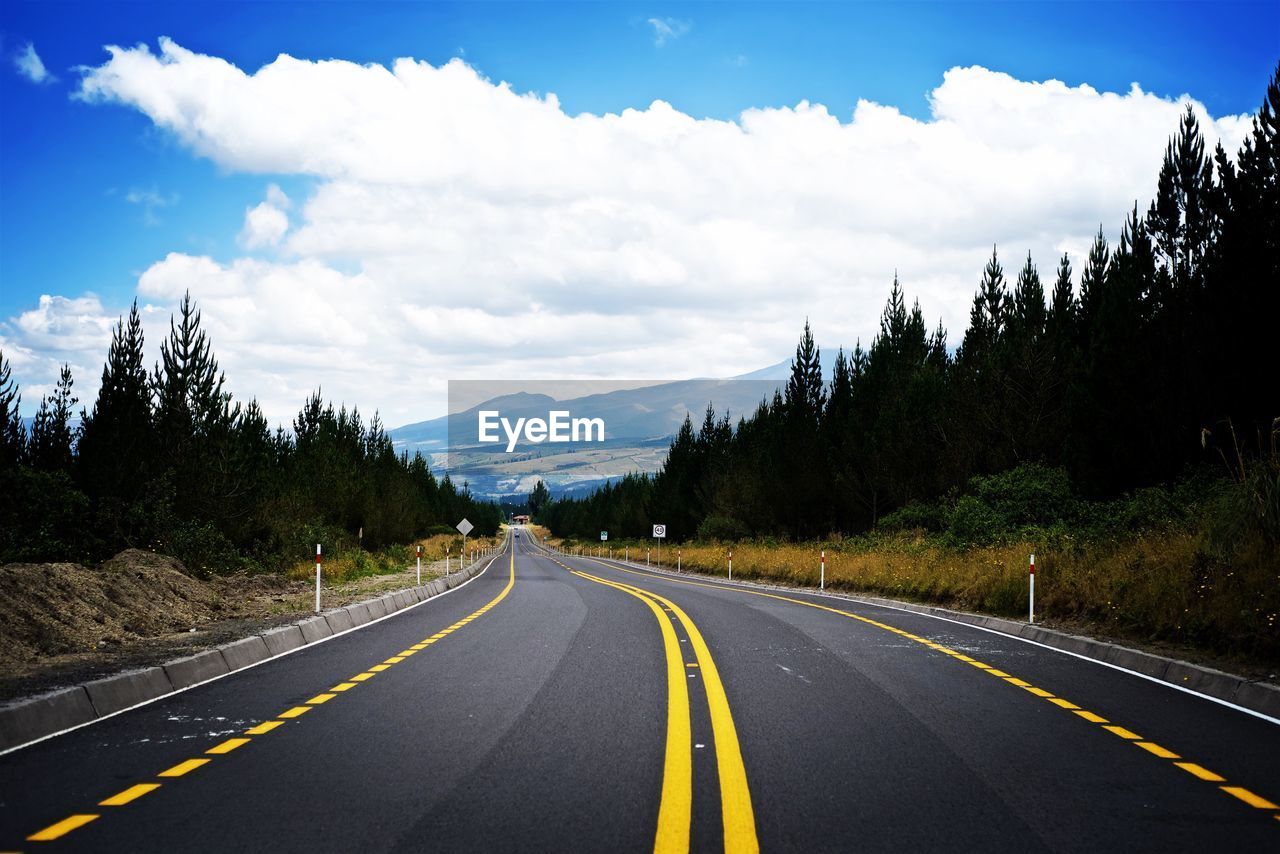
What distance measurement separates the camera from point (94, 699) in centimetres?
828

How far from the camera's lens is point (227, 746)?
22.6 ft

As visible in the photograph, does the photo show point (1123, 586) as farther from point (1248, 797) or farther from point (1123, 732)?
point (1248, 797)

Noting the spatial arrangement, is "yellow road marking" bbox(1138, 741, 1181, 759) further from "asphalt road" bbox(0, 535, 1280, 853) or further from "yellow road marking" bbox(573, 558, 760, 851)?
"yellow road marking" bbox(573, 558, 760, 851)

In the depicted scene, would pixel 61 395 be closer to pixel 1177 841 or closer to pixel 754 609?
pixel 754 609

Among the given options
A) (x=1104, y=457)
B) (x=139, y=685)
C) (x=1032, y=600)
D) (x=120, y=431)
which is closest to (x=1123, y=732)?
(x=139, y=685)

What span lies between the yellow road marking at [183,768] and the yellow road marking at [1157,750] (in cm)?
658

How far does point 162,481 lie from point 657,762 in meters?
26.2

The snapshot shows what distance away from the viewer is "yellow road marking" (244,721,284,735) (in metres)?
7.38

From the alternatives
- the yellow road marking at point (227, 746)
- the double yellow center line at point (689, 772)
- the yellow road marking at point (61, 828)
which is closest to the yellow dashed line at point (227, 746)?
the yellow road marking at point (227, 746)

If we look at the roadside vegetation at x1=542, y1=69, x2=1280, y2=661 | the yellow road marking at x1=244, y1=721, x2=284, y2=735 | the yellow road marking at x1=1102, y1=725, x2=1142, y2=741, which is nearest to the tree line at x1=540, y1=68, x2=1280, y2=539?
the roadside vegetation at x1=542, y1=69, x2=1280, y2=661

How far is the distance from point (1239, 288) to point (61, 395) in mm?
48362

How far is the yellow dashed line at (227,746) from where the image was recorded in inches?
265

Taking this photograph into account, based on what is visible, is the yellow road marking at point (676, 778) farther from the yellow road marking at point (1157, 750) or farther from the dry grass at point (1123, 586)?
the dry grass at point (1123, 586)

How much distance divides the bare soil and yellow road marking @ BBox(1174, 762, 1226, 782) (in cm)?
891
